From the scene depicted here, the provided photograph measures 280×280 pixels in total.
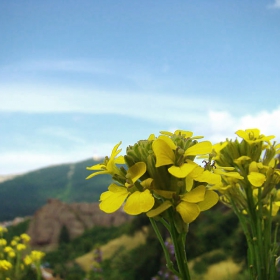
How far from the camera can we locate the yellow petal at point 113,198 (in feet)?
2.77

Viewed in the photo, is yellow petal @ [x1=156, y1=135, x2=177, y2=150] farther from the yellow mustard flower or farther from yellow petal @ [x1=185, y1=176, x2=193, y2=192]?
the yellow mustard flower

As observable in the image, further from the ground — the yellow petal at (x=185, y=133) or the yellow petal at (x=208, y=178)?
the yellow petal at (x=185, y=133)

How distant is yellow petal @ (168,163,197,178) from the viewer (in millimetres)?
790

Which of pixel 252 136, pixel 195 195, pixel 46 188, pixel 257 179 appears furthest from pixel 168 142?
pixel 46 188

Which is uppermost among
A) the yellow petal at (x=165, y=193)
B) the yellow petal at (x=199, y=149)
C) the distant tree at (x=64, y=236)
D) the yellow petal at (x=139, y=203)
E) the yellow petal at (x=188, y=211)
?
the yellow petal at (x=199, y=149)

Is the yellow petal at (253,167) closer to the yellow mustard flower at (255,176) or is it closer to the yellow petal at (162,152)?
the yellow mustard flower at (255,176)

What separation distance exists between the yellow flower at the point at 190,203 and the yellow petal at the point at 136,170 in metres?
0.06

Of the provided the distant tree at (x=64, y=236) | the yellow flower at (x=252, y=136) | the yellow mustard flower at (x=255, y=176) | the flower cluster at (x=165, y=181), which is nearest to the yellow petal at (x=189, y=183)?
the flower cluster at (x=165, y=181)

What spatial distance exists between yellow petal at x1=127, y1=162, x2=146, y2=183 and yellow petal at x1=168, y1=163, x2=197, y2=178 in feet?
0.22

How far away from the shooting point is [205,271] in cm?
648

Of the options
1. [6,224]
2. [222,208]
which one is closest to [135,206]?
[222,208]

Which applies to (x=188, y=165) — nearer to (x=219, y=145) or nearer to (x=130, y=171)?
(x=130, y=171)

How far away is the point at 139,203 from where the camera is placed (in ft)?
2.61

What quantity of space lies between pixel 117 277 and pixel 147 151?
5962mm
